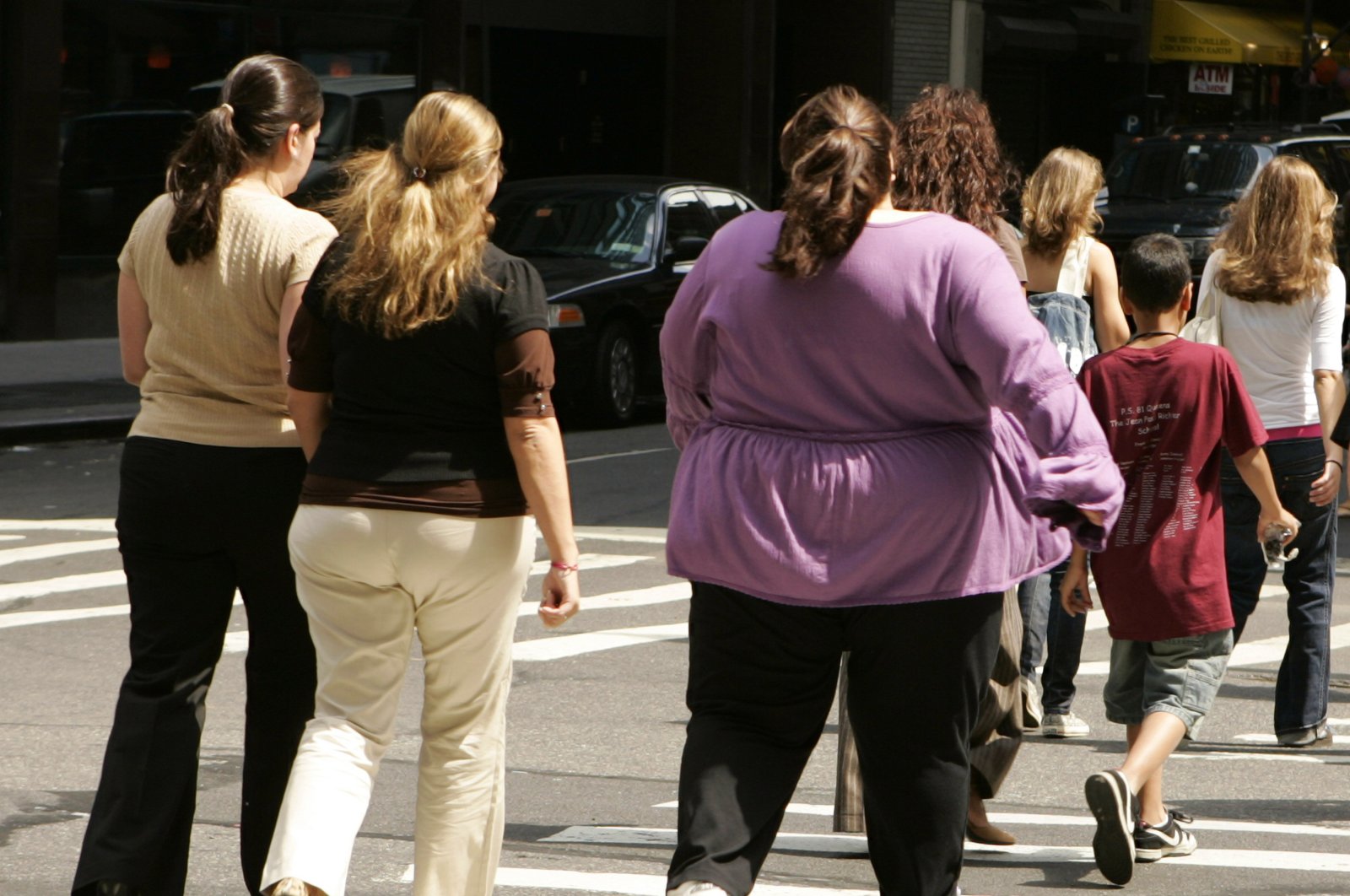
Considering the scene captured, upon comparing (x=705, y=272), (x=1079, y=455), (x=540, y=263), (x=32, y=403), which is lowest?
(x=32, y=403)

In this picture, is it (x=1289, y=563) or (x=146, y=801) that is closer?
(x=146, y=801)

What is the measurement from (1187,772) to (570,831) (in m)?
2.08

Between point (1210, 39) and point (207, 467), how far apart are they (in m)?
30.6

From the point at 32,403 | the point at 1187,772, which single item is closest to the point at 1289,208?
the point at 1187,772

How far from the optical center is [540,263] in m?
16.3

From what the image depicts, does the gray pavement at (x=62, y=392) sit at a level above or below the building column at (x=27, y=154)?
below

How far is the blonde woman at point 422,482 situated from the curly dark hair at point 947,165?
106cm

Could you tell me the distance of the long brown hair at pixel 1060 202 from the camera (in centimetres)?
691

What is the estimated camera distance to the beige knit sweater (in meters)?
4.35

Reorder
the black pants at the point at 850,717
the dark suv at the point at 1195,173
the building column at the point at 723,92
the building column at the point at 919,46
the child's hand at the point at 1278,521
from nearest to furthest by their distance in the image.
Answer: the black pants at the point at 850,717 → the child's hand at the point at 1278,521 → the dark suv at the point at 1195,173 → the building column at the point at 723,92 → the building column at the point at 919,46

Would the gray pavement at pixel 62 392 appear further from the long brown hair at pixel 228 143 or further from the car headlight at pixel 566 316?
the long brown hair at pixel 228 143

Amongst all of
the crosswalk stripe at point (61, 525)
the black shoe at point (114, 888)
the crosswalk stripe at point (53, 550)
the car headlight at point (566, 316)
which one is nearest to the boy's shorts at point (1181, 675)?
the black shoe at point (114, 888)

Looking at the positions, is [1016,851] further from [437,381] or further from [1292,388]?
[437,381]

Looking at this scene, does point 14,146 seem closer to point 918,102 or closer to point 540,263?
point 540,263
